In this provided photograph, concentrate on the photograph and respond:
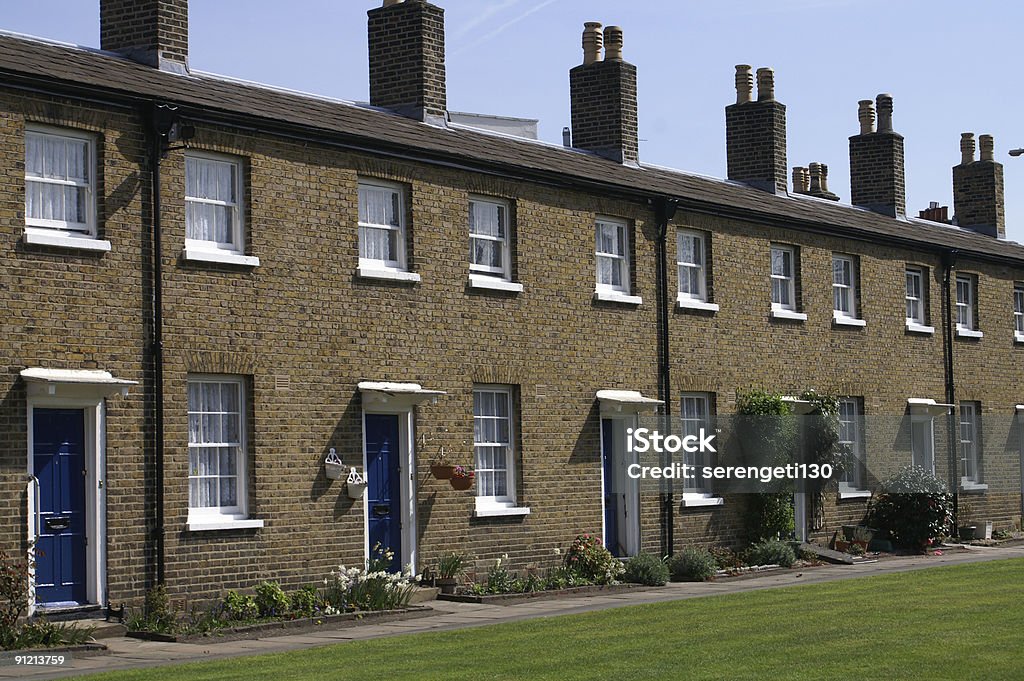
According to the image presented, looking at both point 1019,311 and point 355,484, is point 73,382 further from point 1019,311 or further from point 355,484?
point 1019,311

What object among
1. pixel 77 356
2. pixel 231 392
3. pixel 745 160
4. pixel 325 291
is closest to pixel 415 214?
pixel 325 291

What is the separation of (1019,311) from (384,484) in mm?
20912

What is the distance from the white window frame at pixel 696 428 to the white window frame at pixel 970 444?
916 centimetres

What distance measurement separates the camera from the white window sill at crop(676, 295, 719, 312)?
85.5 ft

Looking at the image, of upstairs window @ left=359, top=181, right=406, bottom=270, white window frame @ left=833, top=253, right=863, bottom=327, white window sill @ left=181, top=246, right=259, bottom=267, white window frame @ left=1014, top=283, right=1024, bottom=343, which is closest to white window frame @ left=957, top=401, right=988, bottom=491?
white window frame @ left=1014, top=283, right=1024, bottom=343

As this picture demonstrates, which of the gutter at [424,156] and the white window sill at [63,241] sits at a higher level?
the gutter at [424,156]

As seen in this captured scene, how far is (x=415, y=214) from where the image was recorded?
2136cm

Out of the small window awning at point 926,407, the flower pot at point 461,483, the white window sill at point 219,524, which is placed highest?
the small window awning at point 926,407

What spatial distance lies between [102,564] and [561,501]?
8.17 metres

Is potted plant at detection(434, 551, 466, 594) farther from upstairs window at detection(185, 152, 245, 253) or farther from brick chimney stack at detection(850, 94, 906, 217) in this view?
brick chimney stack at detection(850, 94, 906, 217)

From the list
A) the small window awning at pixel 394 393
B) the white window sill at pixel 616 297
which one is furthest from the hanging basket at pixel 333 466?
the white window sill at pixel 616 297

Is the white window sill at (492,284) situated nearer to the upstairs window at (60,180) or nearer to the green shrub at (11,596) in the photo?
the upstairs window at (60,180)

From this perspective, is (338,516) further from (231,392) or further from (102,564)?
(102,564)

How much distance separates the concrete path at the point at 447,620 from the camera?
49.0 feet
